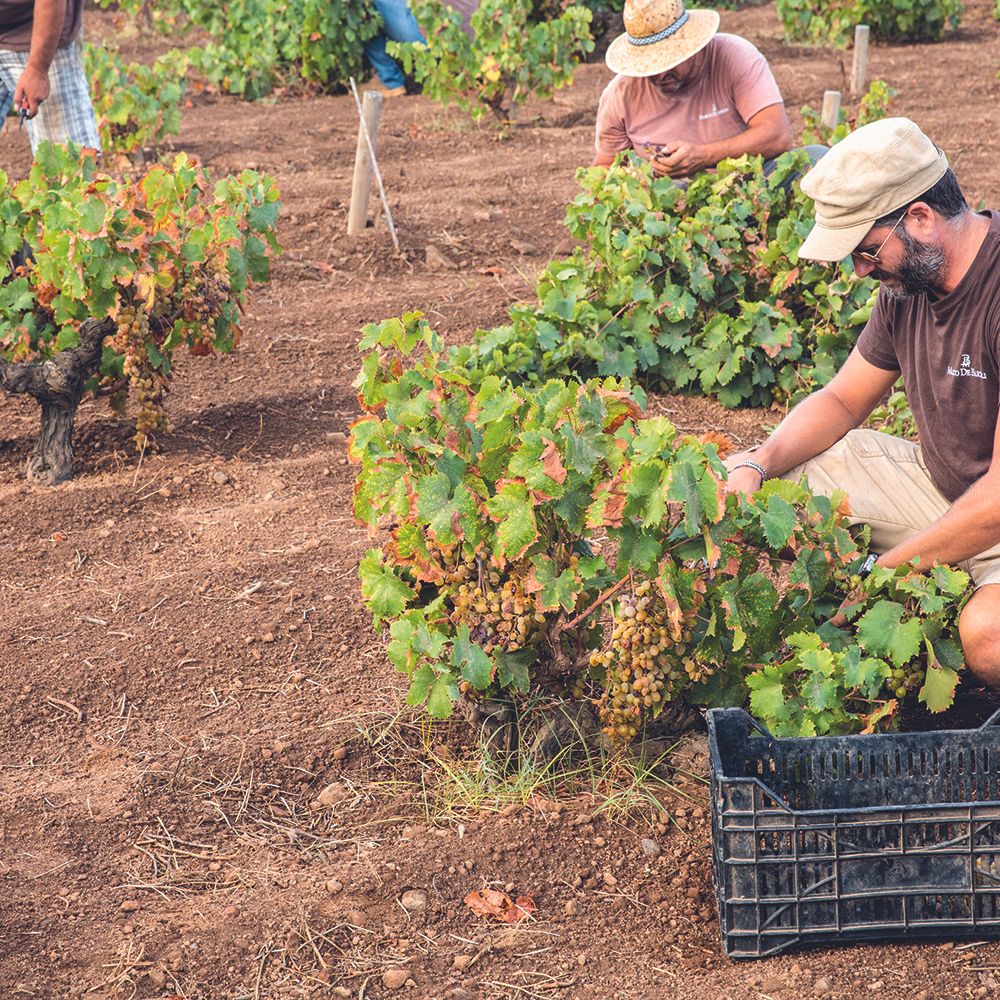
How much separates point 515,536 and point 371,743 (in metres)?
0.92

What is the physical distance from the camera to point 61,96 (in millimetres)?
5910

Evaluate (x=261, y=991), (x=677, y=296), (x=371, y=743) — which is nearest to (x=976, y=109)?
(x=677, y=296)

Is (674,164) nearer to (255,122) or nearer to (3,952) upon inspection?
(3,952)

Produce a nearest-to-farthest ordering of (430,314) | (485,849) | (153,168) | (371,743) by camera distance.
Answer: (485,849), (371,743), (153,168), (430,314)

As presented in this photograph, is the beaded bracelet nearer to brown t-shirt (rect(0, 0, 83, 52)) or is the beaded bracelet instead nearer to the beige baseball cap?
the beige baseball cap

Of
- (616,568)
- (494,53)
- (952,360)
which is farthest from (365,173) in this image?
(616,568)

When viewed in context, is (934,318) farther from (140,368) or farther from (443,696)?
(140,368)

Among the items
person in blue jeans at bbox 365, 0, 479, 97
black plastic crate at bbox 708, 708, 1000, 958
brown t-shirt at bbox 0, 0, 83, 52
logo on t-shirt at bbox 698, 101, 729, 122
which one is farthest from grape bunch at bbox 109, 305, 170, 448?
person in blue jeans at bbox 365, 0, 479, 97

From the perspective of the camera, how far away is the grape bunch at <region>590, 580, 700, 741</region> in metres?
2.87

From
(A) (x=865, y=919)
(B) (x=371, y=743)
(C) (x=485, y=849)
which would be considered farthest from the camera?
(B) (x=371, y=743)

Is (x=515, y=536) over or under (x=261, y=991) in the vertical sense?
over

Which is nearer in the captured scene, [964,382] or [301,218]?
[964,382]

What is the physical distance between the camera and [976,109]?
1027 centimetres

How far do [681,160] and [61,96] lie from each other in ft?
8.79
